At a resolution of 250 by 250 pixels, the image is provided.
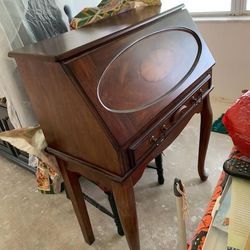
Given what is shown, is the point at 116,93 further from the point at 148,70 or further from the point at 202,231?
the point at 202,231

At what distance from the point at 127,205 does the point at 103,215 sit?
0.75 m

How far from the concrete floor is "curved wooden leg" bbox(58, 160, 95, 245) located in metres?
0.09

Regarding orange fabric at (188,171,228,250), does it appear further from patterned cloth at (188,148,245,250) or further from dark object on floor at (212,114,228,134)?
dark object on floor at (212,114,228,134)

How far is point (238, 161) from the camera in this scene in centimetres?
68

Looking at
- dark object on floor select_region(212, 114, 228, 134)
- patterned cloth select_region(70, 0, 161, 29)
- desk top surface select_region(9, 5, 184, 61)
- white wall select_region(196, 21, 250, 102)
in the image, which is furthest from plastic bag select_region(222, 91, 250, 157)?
white wall select_region(196, 21, 250, 102)

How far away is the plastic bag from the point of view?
0.70 m

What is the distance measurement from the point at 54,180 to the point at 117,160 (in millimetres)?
825

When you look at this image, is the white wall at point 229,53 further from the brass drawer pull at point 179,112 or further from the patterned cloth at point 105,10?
the brass drawer pull at point 179,112

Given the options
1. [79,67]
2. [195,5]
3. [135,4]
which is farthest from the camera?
[195,5]

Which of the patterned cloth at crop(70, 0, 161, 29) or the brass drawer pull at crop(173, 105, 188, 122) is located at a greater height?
the patterned cloth at crop(70, 0, 161, 29)

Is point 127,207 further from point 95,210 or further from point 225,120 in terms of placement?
point 95,210

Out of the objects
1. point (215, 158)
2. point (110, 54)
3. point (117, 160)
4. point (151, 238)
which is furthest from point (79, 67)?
point (215, 158)

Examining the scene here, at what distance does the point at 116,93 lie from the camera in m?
0.90

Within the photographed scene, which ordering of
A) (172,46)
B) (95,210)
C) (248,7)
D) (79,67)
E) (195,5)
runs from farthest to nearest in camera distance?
(195,5)
(248,7)
(95,210)
(172,46)
(79,67)
